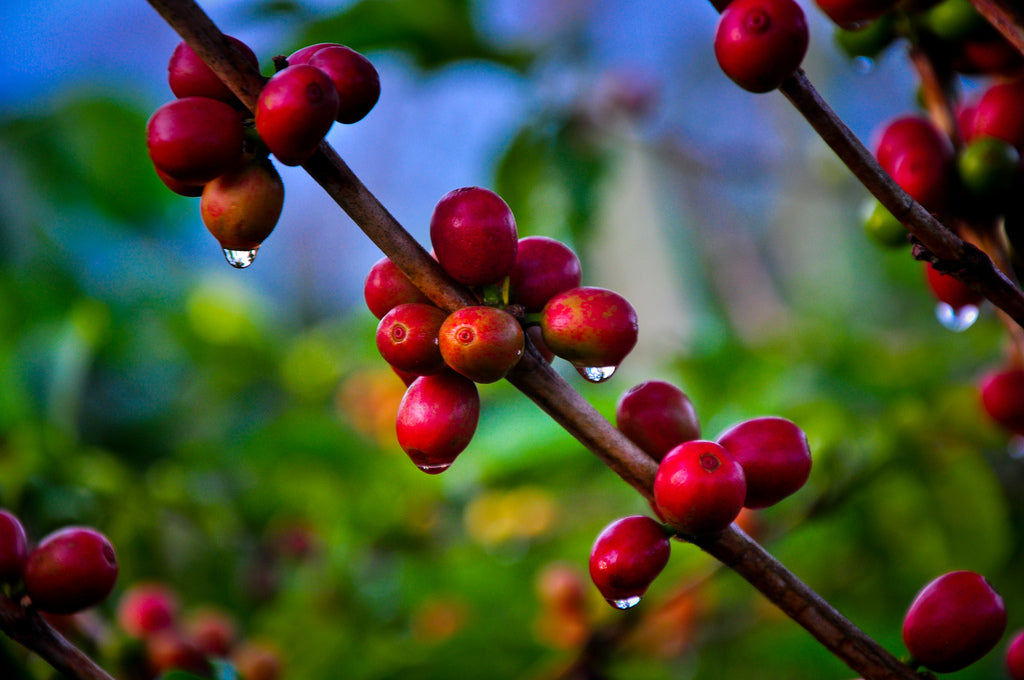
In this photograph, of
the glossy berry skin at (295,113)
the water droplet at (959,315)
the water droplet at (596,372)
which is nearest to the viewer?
the glossy berry skin at (295,113)

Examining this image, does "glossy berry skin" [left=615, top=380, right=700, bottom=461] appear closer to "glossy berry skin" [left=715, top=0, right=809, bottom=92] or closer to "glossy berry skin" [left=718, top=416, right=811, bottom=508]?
"glossy berry skin" [left=718, top=416, right=811, bottom=508]

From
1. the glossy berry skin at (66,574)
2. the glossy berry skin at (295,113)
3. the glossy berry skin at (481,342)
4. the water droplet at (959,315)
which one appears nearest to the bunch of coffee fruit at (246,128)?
the glossy berry skin at (295,113)

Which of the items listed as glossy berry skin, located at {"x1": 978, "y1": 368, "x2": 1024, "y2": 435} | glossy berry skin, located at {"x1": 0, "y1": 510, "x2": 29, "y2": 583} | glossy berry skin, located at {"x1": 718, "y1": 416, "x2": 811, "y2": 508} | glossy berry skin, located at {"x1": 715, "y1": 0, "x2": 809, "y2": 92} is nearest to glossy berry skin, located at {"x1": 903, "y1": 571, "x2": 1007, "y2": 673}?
glossy berry skin, located at {"x1": 718, "y1": 416, "x2": 811, "y2": 508}

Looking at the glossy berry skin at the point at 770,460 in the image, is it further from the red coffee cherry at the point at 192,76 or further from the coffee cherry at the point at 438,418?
the red coffee cherry at the point at 192,76

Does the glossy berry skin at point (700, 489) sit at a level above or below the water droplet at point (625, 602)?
above

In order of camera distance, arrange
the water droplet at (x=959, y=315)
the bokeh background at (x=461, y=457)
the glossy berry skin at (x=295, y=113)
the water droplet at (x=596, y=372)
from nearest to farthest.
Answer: the glossy berry skin at (x=295, y=113) → the water droplet at (x=596, y=372) → the water droplet at (x=959, y=315) → the bokeh background at (x=461, y=457)

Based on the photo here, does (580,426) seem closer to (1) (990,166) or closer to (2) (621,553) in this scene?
(2) (621,553)
